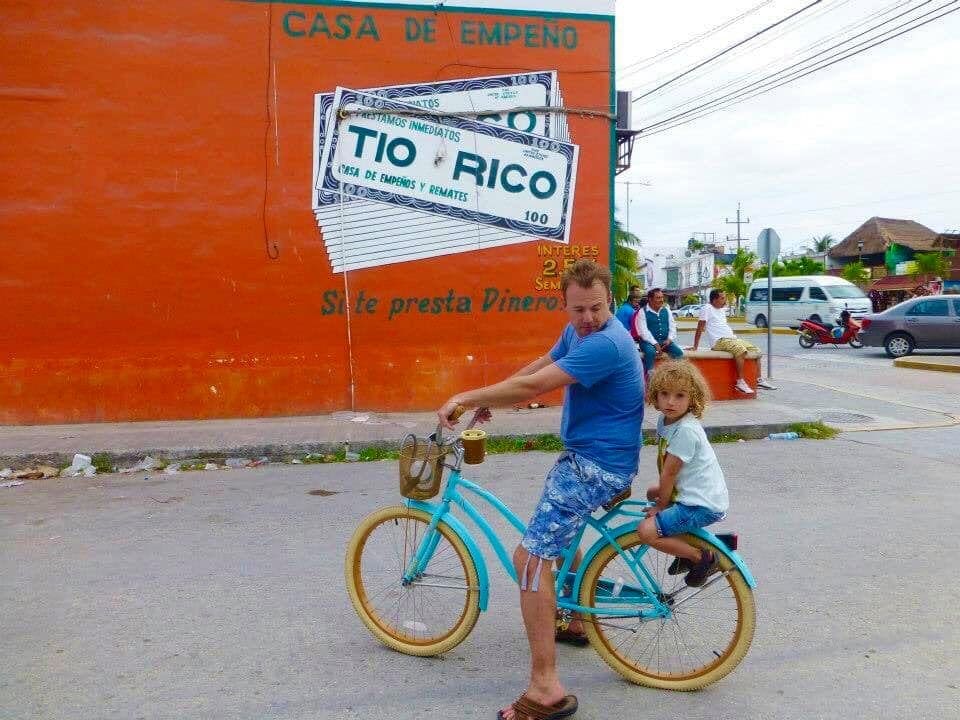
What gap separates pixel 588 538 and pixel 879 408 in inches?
301

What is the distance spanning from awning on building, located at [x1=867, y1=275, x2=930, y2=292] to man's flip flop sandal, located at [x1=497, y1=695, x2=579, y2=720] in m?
44.6

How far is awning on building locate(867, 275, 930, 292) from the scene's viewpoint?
142ft

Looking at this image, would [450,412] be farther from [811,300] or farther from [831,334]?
[811,300]

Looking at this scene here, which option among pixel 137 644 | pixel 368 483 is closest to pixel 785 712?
pixel 137 644

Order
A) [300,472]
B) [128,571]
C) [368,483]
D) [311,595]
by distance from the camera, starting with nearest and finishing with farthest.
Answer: [311,595]
[128,571]
[368,483]
[300,472]

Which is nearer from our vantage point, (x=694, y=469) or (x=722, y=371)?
(x=694, y=469)

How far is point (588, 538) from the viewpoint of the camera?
16.1 ft

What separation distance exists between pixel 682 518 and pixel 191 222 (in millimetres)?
Result: 7747

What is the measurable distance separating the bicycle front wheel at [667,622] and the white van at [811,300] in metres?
24.9

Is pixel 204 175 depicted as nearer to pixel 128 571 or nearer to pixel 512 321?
pixel 512 321

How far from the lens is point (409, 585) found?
3.74 m

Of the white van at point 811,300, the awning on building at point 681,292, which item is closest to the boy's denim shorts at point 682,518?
the white van at point 811,300

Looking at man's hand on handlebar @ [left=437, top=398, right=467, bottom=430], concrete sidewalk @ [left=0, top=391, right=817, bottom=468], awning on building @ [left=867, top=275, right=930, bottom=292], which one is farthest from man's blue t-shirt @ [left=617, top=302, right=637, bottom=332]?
awning on building @ [left=867, top=275, right=930, bottom=292]

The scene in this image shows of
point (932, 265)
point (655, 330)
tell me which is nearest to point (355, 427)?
point (655, 330)
